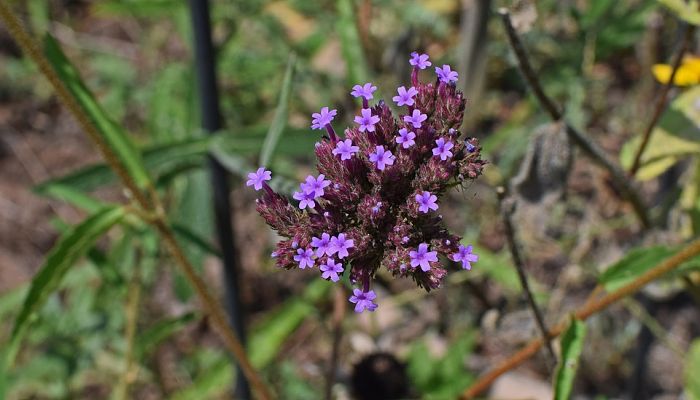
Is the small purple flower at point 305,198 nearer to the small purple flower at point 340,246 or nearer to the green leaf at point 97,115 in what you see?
the small purple flower at point 340,246

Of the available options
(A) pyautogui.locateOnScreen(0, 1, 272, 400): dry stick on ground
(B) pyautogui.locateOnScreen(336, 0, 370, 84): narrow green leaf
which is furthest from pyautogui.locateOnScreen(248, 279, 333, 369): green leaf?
(B) pyautogui.locateOnScreen(336, 0, 370, 84): narrow green leaf

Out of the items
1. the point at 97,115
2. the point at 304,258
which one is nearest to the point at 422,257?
the point at 304,258

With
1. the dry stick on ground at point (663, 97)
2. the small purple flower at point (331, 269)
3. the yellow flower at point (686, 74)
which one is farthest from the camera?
the yellow flower at point (686, 74)

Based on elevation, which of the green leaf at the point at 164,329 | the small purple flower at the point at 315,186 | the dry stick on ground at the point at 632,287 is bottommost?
the dry stick on ground at the point at 632,287

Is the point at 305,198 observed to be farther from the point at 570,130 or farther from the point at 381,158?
the point at 570,130

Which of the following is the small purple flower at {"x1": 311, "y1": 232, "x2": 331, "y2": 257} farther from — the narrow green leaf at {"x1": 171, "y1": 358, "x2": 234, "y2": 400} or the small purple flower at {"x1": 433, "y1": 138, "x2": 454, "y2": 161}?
the narrow green leaf at {"x1": 171, "y1": 358, "x2": 234, "y2": 400}

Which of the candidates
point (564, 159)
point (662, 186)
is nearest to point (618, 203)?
point (662, 186)

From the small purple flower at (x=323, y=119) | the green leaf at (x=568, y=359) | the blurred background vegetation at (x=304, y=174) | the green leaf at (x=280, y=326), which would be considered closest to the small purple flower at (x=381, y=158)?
the small purple flower at (x=323, y=119)

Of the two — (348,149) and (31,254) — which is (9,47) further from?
(348,149)
